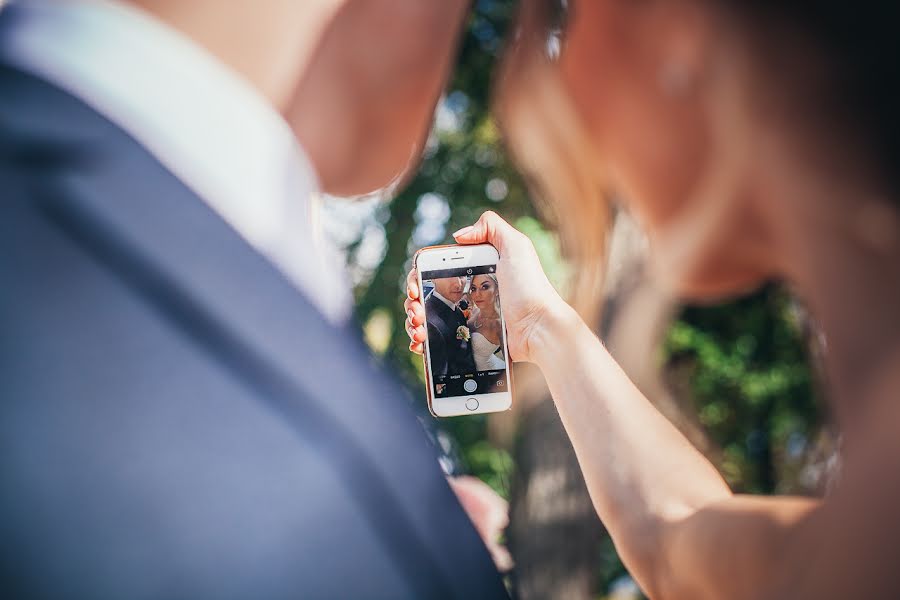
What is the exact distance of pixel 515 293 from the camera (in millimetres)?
1301

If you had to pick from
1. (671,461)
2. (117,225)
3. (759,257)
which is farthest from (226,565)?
(759,257)

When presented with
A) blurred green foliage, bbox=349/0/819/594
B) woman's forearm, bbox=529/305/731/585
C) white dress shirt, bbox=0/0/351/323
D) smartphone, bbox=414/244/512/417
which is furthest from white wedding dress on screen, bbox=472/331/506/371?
blurred green foliage, bbox=349/0/819/594

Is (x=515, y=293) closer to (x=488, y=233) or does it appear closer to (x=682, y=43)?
(x=488, y=233)

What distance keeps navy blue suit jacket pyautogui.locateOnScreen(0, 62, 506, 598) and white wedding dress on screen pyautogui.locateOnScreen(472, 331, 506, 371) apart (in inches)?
28.7

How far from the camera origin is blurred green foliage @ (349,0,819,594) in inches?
194

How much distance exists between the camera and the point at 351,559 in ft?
1.77

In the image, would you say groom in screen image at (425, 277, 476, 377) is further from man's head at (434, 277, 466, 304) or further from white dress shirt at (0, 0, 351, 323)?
white dress shirt at (0, 0, 351, 323)

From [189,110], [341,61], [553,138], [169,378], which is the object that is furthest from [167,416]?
[553,138]

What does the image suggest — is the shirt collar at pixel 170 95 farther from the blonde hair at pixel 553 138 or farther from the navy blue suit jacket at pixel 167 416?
the blonde hair at pixel 553 138

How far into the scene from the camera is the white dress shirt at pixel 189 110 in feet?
1.98

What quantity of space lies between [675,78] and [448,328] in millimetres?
553

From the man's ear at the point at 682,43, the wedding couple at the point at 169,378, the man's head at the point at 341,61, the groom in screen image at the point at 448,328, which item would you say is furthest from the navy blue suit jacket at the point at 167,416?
the groom in screen image at the point at 448,328

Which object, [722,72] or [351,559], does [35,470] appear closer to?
[351,559]

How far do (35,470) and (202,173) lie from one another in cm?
26
